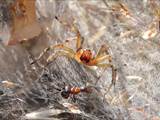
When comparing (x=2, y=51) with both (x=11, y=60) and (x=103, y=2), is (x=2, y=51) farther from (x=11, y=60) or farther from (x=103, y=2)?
(x=103, y=2)

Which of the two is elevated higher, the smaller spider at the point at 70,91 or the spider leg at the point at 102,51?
the spider leg at the point at 102,51

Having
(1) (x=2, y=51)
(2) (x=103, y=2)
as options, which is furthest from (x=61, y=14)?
(1) (x=2, y=51)

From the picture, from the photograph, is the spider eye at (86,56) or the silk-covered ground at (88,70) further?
the spider eye at (86,56)

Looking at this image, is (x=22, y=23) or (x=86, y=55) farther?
(x=86, y=55)

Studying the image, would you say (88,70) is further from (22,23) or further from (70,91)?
(22,23)

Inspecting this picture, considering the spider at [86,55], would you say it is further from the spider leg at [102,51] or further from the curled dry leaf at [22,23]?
the curled dry leaf at [22,23]

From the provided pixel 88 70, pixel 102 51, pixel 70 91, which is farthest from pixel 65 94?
pixel 102 51

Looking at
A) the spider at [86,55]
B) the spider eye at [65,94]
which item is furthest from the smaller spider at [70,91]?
the spider at [86,55]
